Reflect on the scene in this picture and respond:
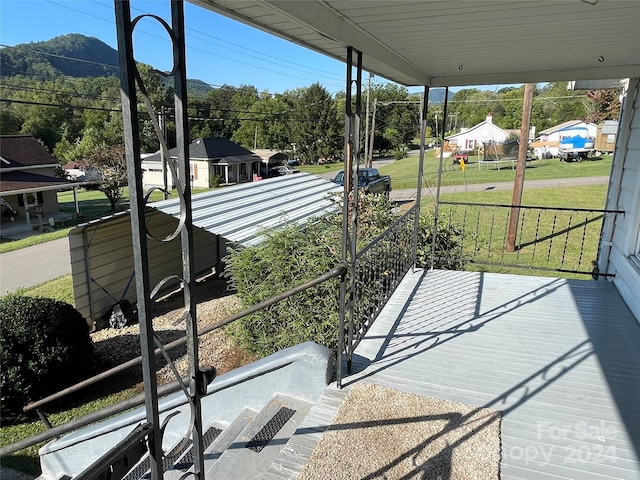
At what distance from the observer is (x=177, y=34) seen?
3.62ft

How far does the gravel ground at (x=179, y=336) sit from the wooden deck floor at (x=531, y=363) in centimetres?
272

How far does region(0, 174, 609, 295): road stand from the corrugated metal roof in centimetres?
266

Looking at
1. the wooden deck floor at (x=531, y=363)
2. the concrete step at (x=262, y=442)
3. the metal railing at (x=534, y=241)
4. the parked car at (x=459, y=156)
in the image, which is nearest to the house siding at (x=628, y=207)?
the wooden deck floor at (x=531, y=363)

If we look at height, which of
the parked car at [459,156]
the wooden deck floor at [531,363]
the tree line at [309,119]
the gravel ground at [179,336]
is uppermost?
the tree line at [309,119]

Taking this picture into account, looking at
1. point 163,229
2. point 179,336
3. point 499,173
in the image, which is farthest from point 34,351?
point 499,173

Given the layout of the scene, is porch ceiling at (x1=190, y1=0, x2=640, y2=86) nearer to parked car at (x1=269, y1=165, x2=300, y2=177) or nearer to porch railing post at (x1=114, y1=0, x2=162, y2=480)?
porch railing post at (x1=114, y1=0, x2=162, y2=480)

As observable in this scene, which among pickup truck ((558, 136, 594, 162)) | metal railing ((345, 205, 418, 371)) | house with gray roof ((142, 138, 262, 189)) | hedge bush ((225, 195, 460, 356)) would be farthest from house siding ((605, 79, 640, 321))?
house with gray roof ((142, 138, 262, 189))

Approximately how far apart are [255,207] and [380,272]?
4.73 m

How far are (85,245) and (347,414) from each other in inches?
271

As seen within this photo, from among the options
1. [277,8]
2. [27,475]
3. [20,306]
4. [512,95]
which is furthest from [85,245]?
[512,95]

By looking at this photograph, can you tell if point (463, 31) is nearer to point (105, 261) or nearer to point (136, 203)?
point (136, 203)

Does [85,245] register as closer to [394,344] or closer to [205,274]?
[205,274]

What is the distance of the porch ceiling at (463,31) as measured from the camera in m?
1.82

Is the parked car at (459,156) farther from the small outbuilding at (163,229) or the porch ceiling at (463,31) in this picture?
the porch ceiling at (463,31)
